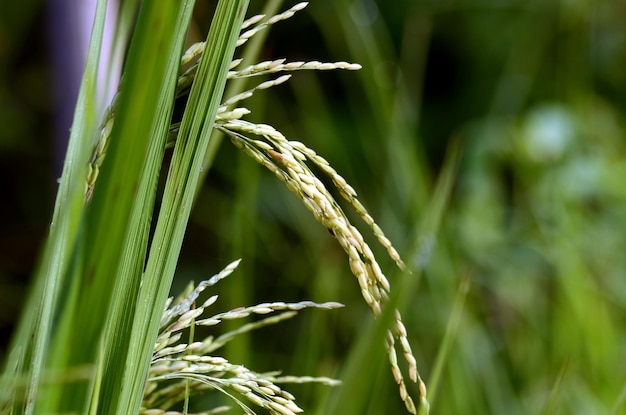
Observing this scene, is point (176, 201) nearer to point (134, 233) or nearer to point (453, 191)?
point (134, 233)

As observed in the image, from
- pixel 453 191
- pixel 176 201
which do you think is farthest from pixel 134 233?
pixel 453 191

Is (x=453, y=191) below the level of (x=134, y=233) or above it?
above

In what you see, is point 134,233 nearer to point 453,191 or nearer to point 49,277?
point 49,277

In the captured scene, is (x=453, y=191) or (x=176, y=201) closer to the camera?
(x=176, y=201)

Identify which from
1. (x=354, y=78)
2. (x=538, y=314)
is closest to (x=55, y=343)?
(x=538, y=314)

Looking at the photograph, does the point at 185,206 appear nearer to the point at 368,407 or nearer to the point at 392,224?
the point at 368,407

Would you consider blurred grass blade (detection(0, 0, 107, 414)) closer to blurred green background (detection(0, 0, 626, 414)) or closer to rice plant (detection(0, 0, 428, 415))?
rice plant (detection(0, 0, 428, 415))
